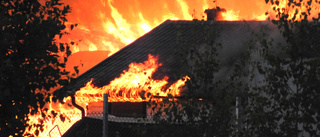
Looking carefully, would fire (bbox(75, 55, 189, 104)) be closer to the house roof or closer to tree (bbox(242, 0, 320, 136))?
the house roof

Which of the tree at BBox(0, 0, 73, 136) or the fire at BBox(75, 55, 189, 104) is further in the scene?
the fire at BBox(75, 55, 189, 104)

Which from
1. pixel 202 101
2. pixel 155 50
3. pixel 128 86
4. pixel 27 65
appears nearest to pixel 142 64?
pixel 155 50

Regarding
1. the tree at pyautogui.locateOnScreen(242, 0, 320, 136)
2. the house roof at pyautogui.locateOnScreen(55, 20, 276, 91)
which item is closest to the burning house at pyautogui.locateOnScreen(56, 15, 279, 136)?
the house roof at pyautogui.locateOnScreen(55, 20, 276, 91)

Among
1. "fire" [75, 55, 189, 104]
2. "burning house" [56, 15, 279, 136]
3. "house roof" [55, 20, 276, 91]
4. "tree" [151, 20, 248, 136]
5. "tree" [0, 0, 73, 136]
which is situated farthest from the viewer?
"house roof" [55, 20, 276, 91]

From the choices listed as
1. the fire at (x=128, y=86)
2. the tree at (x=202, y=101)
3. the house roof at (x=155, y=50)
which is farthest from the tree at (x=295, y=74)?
the house roof at (x=155, y=50)

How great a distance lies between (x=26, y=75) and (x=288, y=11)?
3318mm

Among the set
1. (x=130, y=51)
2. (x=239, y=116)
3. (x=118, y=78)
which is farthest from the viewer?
(x=130, y=51)

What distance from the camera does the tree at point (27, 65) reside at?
22.2 ft

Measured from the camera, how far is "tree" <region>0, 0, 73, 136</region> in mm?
6777

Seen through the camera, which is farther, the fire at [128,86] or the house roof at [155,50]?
the house roof at [155,50]

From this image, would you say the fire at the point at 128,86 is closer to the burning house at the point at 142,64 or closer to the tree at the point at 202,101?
the burning house at the point at 142,64

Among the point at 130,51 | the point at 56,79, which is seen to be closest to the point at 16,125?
the point at 56,79

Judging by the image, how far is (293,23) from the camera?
23.4ft

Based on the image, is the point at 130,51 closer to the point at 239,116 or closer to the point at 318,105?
the point at 239,116
